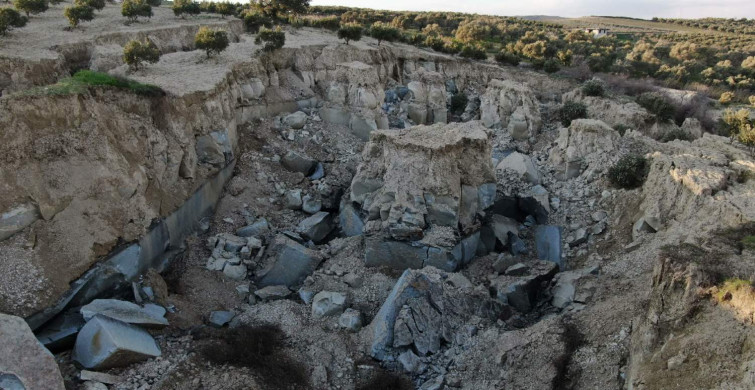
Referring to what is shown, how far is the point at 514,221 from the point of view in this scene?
1731cm

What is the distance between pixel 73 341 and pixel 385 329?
6786mm

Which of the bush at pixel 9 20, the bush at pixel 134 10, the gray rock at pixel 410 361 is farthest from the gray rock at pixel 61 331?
the bush at pixel 134 10

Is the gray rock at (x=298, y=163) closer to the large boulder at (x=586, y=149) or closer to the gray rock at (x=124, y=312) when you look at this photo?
the gray rock at (x=124, y=312)

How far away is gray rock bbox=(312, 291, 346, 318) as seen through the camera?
12.9 meters

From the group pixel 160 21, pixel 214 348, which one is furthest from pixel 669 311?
pixel 160 21

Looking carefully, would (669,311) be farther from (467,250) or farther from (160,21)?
(160,21)

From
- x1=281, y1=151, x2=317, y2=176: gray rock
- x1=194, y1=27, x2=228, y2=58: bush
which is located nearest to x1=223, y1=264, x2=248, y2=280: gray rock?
x1=281, y1=151, x2=317, y2=176: gray rock

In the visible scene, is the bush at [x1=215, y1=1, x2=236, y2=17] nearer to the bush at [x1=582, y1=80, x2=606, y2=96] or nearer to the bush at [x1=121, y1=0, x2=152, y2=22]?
the bush at [x1=121, y1=0, x2=152, y2=22]

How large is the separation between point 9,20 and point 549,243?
22.6 meters

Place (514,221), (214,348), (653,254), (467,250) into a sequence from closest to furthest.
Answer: (214,348) < (653,254) < (467,250) < (514,221)

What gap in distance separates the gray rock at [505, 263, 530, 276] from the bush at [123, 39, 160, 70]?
14.8 metres

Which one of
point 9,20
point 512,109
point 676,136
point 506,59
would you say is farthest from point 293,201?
point 506,59

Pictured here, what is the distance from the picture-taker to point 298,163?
19.1 m

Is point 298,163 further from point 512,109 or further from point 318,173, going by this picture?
point 512,109
